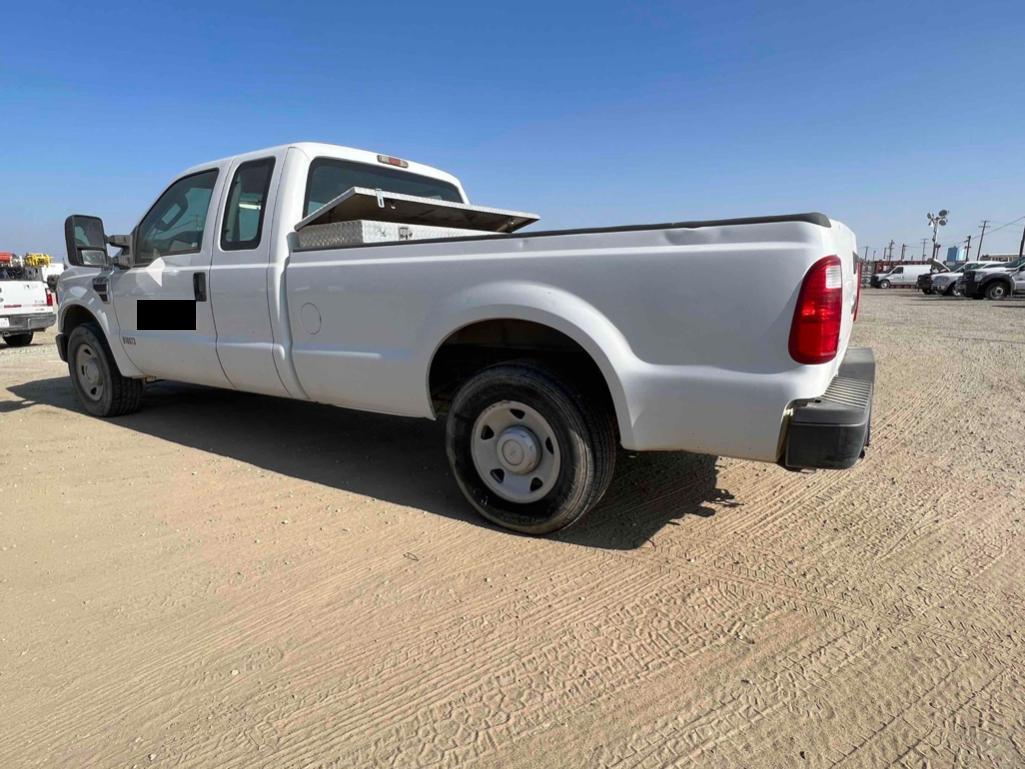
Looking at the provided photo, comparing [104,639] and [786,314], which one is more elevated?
[786,314]

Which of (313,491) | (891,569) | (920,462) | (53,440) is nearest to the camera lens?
(891,569)

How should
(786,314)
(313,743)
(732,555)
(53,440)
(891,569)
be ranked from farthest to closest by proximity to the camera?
(53,440) < (732,555) < (891,569) < (786,314) < (313,743)

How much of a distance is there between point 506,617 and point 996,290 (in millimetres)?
29041

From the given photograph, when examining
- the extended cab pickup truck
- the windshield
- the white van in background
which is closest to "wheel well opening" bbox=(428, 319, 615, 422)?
the windshield

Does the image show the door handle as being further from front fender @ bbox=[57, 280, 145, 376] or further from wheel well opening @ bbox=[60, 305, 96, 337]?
wheel well opening @ bbox=[60, 305, 96, 337]

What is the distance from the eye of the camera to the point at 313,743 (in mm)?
1808

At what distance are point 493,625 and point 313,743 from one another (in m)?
0.78

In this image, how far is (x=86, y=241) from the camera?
4.84 metres

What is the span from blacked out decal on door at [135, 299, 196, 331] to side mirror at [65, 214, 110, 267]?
1.54 feet

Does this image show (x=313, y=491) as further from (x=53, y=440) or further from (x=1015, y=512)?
(x=1015, y=512)

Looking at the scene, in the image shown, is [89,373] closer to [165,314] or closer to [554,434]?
[165,314]

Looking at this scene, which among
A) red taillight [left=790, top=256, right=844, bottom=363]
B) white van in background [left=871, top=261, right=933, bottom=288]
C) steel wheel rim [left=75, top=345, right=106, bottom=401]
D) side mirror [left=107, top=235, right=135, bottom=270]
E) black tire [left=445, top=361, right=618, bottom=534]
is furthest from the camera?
white van in background [left=871, top=261, right=933, bottom=288]

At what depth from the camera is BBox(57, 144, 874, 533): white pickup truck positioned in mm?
2385

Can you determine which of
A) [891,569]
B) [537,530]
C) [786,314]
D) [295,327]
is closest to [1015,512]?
[891,569]
